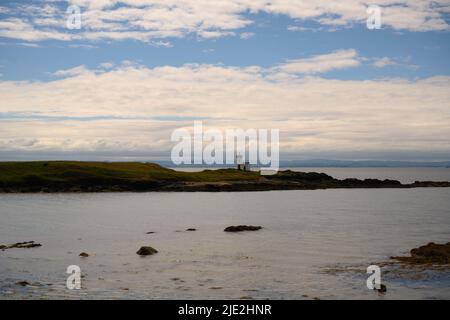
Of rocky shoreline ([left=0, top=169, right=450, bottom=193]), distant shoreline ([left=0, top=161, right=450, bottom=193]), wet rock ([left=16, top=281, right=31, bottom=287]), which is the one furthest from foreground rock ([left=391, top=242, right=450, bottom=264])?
distant shoreline ([left=0, top=161, right=450, bottom=193])

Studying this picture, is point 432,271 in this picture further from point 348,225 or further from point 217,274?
point 348,225

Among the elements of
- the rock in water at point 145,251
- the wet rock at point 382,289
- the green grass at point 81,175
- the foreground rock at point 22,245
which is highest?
the green grass at point 81,175

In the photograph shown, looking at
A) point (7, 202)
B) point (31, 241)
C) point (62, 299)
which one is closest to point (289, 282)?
point (62, 299)

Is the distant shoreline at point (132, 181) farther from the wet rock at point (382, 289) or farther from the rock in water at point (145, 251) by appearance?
the wet rock at point (382, 289)

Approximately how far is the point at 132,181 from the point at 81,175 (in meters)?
14.5

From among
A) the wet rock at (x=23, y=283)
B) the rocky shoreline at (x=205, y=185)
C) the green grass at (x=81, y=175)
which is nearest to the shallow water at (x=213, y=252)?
the wet rock at (x=23, y=283)

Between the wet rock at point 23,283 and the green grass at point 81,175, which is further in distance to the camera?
the green grass at point 81,175

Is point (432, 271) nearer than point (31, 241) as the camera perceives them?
Yes

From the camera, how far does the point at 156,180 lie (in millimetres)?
150500

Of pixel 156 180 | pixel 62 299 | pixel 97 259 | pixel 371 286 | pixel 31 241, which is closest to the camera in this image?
pixel 62 299

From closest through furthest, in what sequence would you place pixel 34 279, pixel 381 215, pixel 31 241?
pixel 34 279
pixel 31 241
pixel 381 215

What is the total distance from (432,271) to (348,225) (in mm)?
30568

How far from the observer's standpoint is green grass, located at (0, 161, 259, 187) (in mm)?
136750

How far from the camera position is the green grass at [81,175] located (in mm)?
136750
